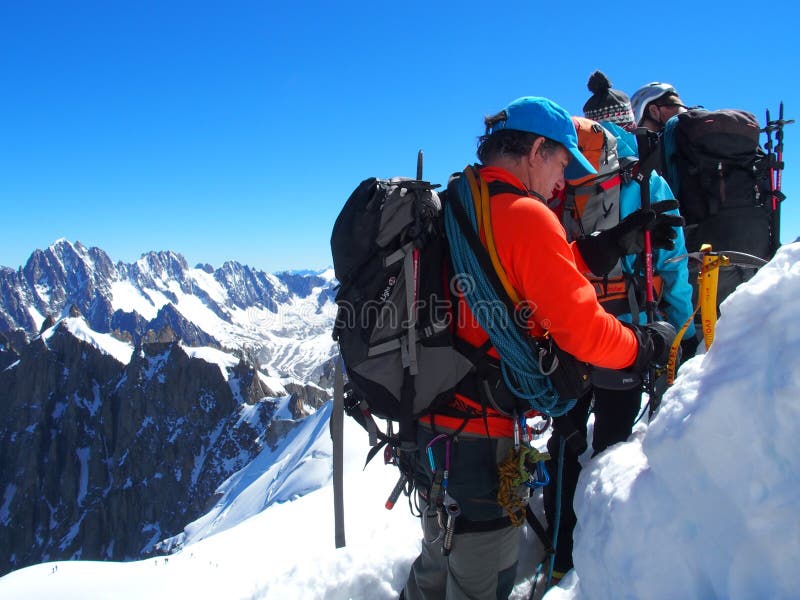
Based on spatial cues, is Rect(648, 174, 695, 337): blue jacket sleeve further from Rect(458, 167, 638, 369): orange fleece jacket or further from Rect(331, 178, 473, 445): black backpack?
Rect(331, 178, 473, 445): black backpack

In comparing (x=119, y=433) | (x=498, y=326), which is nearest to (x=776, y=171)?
(x=498, y=326)

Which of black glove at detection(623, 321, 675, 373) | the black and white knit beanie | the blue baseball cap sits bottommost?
black glove at detection(623, 321, 675, 373)

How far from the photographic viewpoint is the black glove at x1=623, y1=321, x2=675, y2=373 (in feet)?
10.3

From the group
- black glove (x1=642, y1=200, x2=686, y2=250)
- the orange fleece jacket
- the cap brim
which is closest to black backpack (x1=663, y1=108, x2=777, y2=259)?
black glove (x1=642, y1=200, x2=686, y2=250)

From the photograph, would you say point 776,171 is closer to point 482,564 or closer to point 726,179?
point 726,179

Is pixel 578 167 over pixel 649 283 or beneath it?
over

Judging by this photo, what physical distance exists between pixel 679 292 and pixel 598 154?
1410 millimetres

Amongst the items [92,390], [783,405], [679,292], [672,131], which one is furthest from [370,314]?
[92,390]

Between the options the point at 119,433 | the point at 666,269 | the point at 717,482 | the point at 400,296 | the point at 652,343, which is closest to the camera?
the point at 717,482

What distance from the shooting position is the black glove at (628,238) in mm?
3670

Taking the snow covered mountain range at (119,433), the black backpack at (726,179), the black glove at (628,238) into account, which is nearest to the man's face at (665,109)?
the black backpack at (726,179)

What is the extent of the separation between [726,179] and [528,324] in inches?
143

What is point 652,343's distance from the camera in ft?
10.6

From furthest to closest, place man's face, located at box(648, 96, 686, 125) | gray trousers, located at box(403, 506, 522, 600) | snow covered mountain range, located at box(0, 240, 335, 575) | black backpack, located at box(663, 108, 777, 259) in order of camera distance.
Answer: snow covered mountain range, located at box(0, 240, 335, 575) < man's face, located at box(648, 96, 686, 125) < black backpack, located at box(663, 108, 777, 259) < gray trousers, located at box(403, 506, 522, 600)
